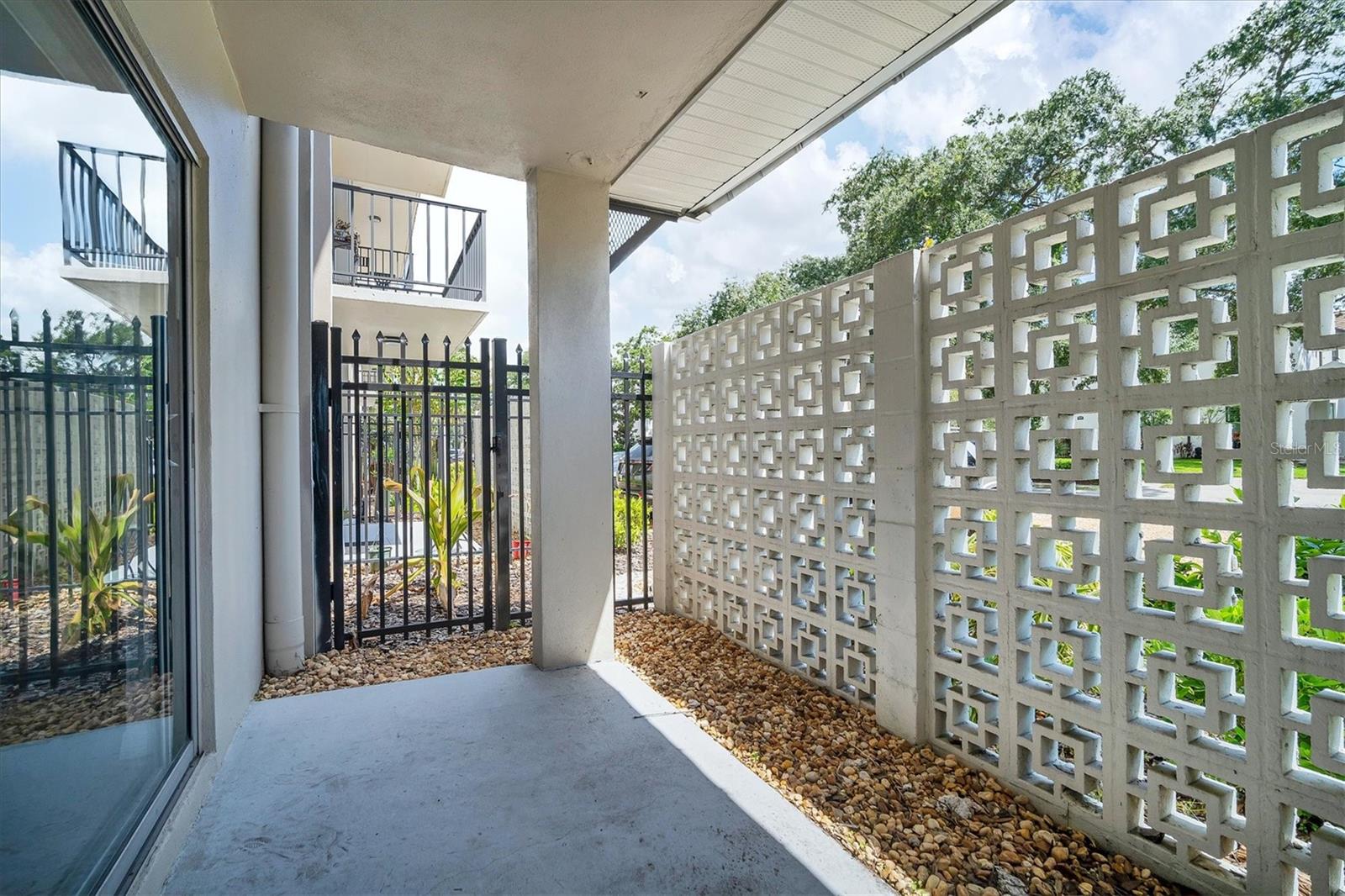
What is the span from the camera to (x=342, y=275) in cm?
716

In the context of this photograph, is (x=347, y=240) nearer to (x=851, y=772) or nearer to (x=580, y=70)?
(x=580, y=70)

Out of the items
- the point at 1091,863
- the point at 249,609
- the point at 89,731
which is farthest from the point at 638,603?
the point at 89,731

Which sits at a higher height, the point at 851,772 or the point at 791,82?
the point at 791,82

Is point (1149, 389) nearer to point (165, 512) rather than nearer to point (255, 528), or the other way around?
point (165, 512)

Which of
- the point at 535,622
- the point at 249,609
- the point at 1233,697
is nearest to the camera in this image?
the point at 1233,697

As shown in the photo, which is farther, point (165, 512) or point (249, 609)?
point (249, 609)

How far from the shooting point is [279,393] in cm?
348

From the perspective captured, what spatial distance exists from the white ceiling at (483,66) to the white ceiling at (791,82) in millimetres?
127

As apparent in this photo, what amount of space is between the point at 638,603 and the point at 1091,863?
11.6 ft

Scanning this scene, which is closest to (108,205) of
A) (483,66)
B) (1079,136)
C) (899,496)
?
(483,66)

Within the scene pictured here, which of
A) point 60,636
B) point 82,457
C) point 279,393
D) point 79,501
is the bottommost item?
point 60,636

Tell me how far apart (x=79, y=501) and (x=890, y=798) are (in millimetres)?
2679

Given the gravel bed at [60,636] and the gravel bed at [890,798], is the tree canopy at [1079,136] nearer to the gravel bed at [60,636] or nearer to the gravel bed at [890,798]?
the gravel bed at [890,798]

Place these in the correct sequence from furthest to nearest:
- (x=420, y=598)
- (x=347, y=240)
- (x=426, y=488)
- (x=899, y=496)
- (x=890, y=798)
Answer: (x=347, y=240) < (x=420, y=598) < (x=426, y=488) < (x=899, y=496) < (x=890, y=798)
